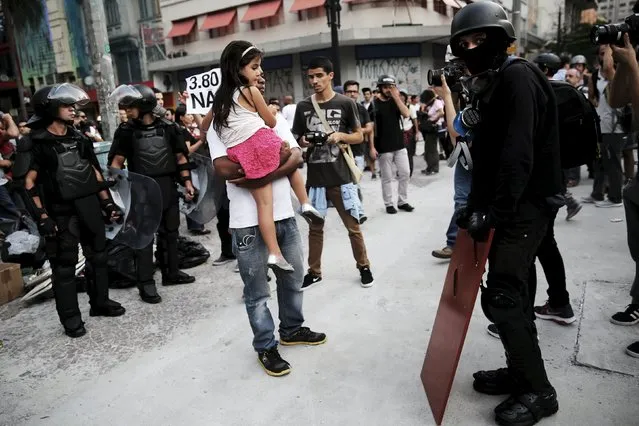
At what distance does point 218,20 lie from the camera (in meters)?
25.9

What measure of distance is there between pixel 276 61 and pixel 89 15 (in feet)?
63.0

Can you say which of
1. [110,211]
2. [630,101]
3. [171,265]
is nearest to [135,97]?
[110,211]

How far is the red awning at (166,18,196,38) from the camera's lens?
88.8 feet

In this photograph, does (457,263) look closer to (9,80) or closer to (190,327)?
(190,327)

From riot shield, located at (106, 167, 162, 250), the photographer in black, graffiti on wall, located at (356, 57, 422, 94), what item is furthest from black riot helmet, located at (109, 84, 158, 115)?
graffiti on wall, located at (356, 57, 422, 94)

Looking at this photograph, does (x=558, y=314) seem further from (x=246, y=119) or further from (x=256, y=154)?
(x=246, y=119)

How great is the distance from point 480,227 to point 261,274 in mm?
1387

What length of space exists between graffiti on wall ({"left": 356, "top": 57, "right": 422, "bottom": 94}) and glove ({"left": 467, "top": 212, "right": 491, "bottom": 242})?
2207 cm

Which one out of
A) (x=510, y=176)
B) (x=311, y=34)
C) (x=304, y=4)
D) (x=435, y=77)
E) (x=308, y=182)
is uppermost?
(x=304, y=4)

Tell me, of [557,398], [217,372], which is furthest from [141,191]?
[557,398]

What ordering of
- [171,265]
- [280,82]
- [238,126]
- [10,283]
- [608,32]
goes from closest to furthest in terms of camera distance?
[608,32]
[238,126]
[10,283]
[171,265]
[280,82]

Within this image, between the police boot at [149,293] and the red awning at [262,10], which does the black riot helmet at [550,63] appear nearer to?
the police boot at [149,293]

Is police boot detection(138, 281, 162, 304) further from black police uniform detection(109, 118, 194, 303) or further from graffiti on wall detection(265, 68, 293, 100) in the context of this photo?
graffiti on wall detection(265, 68, 293, 100)

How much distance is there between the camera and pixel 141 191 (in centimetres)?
425
